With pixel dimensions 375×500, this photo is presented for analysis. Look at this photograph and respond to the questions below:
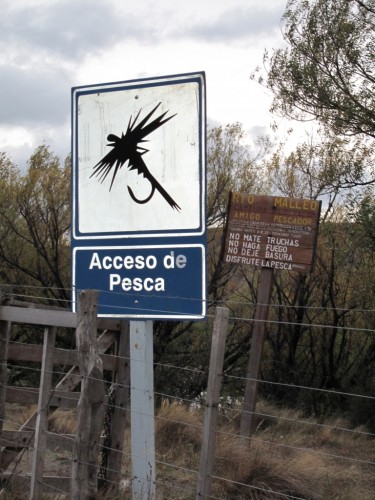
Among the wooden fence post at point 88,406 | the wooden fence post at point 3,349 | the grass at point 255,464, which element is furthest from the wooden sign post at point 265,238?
the wooden fence post at point 88,406

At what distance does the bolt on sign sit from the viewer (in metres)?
9.87

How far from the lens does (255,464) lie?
714 centimetres

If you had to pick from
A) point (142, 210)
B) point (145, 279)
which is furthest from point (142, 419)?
point (142, 210)

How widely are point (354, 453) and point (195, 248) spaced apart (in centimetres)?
679

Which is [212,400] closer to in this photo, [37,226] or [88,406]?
[88,406]

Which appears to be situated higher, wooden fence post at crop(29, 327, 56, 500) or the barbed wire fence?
wooden fence post at crop(29, 327, 56, 500)

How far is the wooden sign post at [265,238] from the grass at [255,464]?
1.06m

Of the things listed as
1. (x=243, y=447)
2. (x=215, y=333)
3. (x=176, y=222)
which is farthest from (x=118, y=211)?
(x=243, y=447)

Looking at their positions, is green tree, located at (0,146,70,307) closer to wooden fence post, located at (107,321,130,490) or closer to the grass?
the grass

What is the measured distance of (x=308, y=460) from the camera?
762 centimetres

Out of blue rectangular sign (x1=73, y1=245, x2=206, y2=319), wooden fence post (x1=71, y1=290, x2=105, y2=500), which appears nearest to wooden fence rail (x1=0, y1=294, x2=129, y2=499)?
blue rectangular sign (x1=73, y1=245, x2=206, y2=319)

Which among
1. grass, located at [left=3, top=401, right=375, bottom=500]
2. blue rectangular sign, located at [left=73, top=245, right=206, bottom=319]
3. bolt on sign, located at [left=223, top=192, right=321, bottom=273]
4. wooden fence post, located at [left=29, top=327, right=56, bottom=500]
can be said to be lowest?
grass, located at [left=3, top=401, right=375, bottom=500]

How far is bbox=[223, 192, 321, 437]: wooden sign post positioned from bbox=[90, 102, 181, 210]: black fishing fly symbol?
4.99 metres

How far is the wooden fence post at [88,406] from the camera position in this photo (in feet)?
15.2
